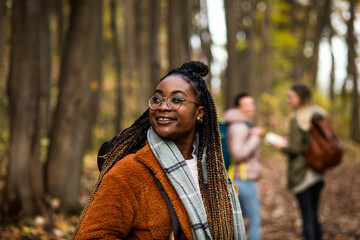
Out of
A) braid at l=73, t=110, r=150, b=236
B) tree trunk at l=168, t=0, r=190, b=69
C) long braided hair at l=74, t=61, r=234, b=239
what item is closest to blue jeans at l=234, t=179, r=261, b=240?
long braided hair at l=74, t=61, r=234, b=239

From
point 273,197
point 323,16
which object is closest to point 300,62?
point 323,16

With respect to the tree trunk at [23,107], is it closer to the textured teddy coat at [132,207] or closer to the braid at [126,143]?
the braid at [126,143]

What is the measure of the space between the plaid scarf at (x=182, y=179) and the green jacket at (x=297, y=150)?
2.92 m

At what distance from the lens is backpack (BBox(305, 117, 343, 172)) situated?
4.58 m

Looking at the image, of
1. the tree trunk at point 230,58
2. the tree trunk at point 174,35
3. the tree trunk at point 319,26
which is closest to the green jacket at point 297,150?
the tree trunk at point 174,35

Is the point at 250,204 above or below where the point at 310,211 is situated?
above

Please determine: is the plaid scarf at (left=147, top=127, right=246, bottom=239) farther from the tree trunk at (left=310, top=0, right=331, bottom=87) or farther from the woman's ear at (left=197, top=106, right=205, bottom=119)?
the tree trunk at (left=310, top=0, right=331, bottom=87)

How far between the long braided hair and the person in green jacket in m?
2.83

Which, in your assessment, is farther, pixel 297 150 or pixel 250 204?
pixel 297 150

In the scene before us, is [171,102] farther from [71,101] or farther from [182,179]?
[71,101]

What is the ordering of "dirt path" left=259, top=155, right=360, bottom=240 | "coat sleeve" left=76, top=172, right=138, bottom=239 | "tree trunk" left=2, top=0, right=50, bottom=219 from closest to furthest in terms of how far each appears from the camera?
1. "coat sleeve" left=76, top=172, right=138, bottom=239
2. "tree trunk" left=2, top=0, right=50, bottom=219
3. "dirt path" left=259, top=155, right=360, bottom=240

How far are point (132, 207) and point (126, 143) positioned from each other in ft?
1.44

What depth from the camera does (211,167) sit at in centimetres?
211

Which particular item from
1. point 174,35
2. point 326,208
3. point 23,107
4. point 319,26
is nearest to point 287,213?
point 326,208
